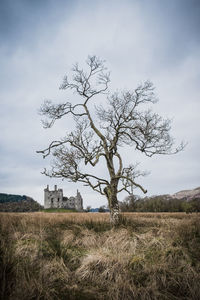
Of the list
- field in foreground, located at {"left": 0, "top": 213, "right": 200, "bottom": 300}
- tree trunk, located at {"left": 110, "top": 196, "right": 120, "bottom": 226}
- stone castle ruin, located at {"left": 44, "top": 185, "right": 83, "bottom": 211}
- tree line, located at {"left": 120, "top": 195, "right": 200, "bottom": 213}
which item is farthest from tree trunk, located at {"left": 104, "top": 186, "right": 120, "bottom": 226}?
stone castle ruin, located at {"left": 44, "top": 185, "right": 83, "bottom": 211}

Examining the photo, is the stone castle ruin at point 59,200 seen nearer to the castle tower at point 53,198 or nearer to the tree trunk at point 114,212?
the castle tower at point 53,198

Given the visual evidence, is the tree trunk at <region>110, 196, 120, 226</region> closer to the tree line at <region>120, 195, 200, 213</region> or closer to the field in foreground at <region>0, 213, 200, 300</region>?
the field in foreground at <region>0, 213, 200, 300</region>

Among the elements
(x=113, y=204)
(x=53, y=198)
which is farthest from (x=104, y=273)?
(x=53, y=198)

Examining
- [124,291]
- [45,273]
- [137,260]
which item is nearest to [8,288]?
[45,273]

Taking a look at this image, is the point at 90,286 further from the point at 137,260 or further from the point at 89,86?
the point at 89,86

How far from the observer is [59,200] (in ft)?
239

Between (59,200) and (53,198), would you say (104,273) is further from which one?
(53,198)

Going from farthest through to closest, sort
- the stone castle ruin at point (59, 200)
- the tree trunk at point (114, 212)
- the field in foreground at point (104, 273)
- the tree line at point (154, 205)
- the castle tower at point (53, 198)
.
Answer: the stone castle ruin at point (59, 200) < the castle tower at point (53, 198) < the tree line at point (154, 205) < the tree trunk at point (114, 212) < the field in foreground at point (104, 273)

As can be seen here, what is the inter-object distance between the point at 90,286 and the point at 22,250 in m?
2.22

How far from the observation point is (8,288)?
7.59ft

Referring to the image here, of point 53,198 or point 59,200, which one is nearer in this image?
point 59,200

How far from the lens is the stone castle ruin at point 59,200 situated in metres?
71.9

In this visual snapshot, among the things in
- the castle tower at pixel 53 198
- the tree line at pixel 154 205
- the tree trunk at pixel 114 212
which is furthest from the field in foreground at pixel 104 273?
the castle tower at pixel 53 198

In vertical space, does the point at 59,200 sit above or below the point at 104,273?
above
